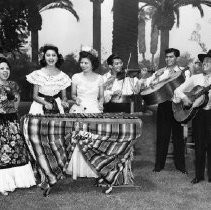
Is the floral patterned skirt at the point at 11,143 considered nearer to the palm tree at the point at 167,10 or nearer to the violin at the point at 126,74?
the violin at the point at 126,74

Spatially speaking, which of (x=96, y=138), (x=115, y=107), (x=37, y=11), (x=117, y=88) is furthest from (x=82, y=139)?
(x=37, y=11)

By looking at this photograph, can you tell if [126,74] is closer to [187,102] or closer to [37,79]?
[187,102]

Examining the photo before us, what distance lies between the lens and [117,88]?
749cm

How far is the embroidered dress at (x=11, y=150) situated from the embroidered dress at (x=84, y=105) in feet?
2.27

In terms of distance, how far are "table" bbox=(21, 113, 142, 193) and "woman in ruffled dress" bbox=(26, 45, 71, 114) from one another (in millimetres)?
518

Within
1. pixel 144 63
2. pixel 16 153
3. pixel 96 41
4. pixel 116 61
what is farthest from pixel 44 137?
pixel 144 63

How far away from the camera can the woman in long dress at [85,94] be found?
619cm

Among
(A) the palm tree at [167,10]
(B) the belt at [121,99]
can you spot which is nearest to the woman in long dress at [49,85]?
(B) the belt at [121,99]

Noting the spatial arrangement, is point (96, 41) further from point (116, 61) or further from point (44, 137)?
point (44, 137)

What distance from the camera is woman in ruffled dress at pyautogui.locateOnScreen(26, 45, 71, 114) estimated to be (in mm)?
6047

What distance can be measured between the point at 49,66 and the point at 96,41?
57.5 feet

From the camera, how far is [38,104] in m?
6.17

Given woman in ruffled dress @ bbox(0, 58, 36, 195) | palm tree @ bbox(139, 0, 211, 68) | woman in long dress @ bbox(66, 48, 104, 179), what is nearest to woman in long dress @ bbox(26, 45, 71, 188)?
woman in long dress @ bbox(66, 48, 104, 179)

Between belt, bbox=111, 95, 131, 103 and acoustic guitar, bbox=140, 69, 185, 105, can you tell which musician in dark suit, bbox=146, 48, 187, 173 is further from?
belt, bbox=111, 95, 131, 103
